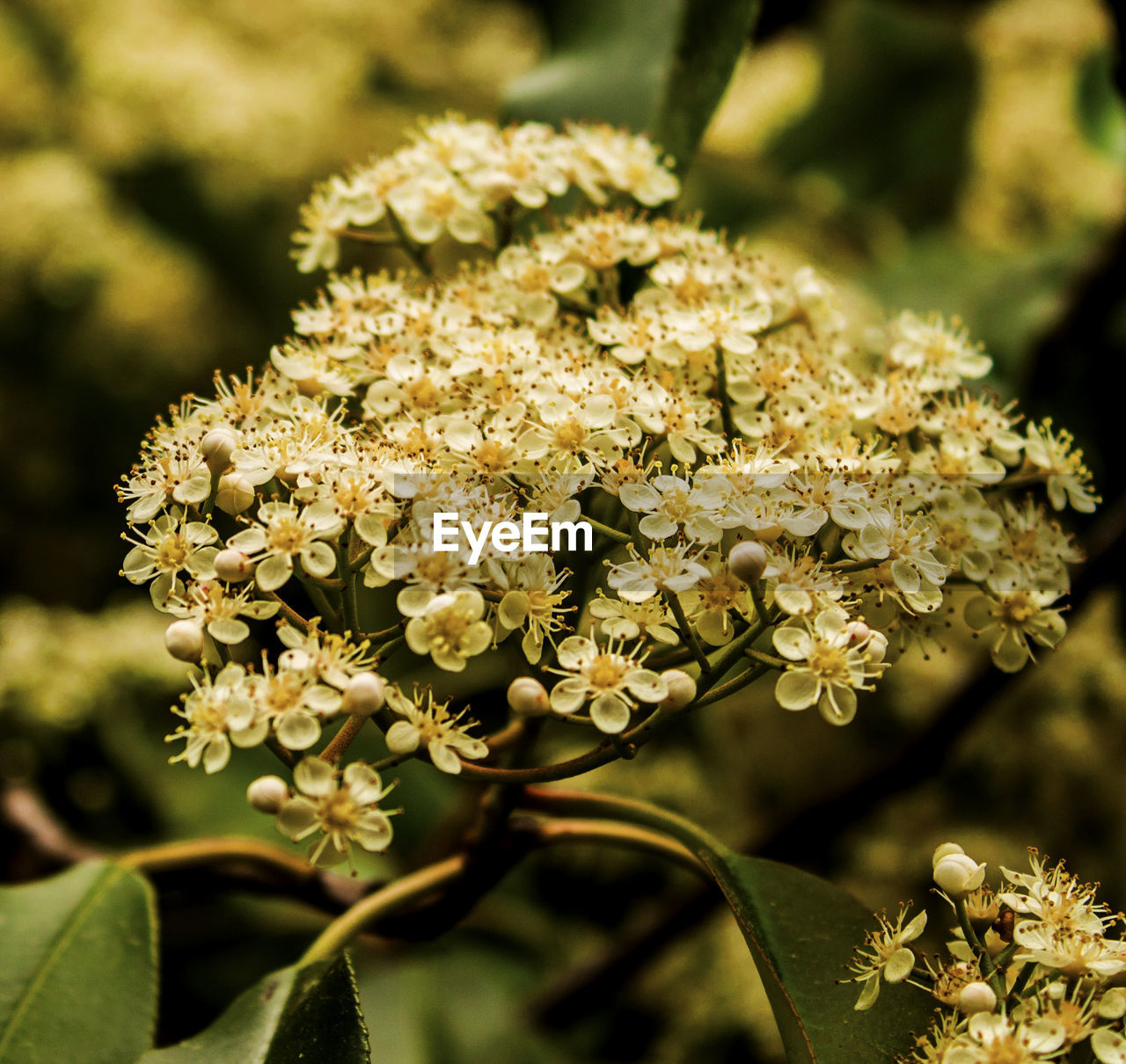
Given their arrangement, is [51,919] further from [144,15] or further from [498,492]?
[144,15]

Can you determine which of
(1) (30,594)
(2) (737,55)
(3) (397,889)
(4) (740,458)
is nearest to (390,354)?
(4) (740,458)

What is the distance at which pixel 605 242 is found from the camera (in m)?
0.77

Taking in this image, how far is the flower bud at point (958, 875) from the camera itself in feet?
1.79

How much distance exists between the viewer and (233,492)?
605 mm

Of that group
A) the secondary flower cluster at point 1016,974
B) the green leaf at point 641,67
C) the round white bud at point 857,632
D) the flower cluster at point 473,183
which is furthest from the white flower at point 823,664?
the green leaf at point 641,67

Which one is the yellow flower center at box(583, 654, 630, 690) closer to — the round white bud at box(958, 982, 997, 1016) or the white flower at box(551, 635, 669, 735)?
the white flower at box(551, 635, 669, 735)

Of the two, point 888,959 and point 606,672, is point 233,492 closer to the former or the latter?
point 606,672

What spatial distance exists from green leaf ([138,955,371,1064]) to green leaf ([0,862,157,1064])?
0.07m

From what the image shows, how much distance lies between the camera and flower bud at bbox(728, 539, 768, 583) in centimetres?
55

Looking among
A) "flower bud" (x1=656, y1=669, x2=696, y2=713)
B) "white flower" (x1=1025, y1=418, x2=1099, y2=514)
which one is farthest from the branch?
"flower bud" (x1=656, y1=669, x2=696, y2=713)

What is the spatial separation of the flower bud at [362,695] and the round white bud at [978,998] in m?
0.32

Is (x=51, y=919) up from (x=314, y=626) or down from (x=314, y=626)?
down

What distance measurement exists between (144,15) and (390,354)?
5.08 ft

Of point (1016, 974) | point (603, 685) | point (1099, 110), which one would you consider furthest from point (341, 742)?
point (1099, 110)
